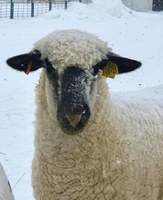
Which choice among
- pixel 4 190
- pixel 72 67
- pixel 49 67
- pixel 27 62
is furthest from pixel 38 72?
pixel 4 190

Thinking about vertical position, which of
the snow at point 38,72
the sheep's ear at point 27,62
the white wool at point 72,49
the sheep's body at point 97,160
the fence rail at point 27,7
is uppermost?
the white wool at point 72,49

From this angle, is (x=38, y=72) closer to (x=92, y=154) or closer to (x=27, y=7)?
(x=92, y=154)

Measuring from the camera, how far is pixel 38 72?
14.4m

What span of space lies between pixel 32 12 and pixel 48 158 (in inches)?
902

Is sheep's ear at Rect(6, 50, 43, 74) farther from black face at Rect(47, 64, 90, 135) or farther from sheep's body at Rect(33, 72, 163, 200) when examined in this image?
black face at Rect(47, 64, 90, 135)

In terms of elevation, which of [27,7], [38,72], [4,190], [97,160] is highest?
[4,190]

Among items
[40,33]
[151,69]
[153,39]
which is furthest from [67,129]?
[153,39]

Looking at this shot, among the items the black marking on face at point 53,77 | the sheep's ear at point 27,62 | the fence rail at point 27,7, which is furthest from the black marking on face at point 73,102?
the fence rail at point 27,7

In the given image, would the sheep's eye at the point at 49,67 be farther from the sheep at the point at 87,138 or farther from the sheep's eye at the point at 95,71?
the sheep's eye at the point at 95,71

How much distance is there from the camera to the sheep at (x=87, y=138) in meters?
4.79

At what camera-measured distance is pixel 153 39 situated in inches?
992

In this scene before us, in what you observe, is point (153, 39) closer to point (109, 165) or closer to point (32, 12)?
point (32, 12)

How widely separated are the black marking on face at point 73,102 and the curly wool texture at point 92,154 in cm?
25

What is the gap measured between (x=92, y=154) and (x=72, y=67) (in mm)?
850
